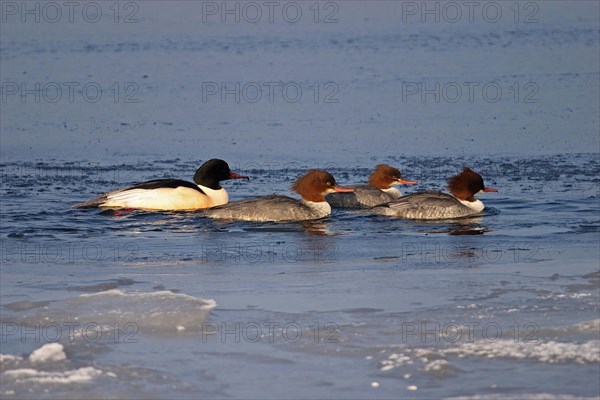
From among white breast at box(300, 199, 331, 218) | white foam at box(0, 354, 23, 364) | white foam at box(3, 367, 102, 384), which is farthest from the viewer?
white breast at box(300, 199, 331, 218)

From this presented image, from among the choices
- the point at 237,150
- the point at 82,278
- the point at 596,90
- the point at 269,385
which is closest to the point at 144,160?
the point at 237,150

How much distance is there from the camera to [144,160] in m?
13.1

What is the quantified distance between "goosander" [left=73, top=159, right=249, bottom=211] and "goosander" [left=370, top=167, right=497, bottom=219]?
5.65ft

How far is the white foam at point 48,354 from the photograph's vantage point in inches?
221

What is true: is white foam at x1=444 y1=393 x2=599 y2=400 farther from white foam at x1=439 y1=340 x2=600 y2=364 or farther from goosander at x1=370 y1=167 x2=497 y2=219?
goosander at x1=370 y1=167 x2=497 y2=219

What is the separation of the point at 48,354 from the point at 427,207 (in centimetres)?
571

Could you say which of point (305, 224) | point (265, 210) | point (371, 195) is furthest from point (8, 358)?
point (371, 195)

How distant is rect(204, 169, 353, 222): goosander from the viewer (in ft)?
34.6

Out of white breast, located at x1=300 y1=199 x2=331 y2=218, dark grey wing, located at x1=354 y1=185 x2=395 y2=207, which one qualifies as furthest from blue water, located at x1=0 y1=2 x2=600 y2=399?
dark grey wing, located at x1=354 y1=185 x2=395 y2=207

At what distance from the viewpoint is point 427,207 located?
422 inches

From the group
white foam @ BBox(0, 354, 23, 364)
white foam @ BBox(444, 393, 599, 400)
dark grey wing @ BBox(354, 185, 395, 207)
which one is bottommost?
white foam @ BBox(444, 393, 599, 400)

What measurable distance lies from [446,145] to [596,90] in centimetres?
336

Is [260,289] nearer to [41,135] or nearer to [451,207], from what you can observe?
[451,207]

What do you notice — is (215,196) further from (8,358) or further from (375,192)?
(8,358)
